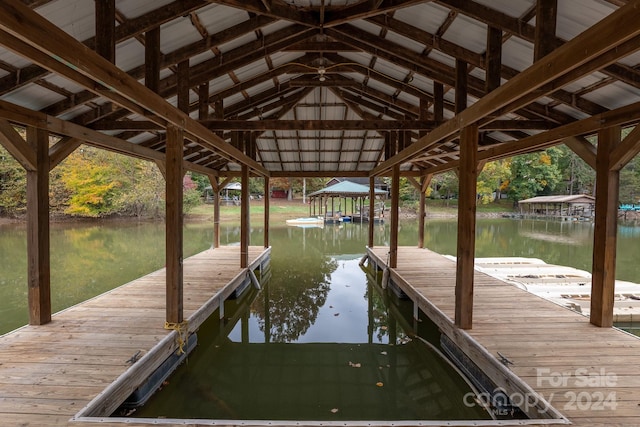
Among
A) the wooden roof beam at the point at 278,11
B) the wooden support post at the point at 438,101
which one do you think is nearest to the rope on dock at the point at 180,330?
the wooden roof beam at the point at 278,11

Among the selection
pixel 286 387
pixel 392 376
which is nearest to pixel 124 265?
pixel 286 387

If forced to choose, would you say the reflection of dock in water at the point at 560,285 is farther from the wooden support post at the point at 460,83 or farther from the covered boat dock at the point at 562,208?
the covered boat dock at the point at 562,208

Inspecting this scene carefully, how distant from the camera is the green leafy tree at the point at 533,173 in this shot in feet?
108

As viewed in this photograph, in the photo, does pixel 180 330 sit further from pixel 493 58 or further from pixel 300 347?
pixel 493 58

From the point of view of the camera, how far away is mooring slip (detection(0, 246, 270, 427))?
8.36 ft

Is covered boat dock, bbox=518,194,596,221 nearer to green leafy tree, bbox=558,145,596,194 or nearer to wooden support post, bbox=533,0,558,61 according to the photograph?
green leafy tree, bbox=558,145,596,194

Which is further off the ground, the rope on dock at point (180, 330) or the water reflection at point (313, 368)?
the rope on dock at point (180, 330)

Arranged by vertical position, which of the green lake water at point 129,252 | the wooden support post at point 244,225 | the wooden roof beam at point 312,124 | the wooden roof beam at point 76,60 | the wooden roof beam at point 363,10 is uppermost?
the wooden roof beam at point 363,10

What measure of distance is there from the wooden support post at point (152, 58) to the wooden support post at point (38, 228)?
146cm

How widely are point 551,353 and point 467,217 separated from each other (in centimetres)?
155

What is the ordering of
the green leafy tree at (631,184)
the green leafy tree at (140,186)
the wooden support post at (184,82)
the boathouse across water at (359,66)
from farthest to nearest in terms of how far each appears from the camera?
1. the green leafy tree at (631,184)
2. the green leafy tree at (140,186)
3. the wooden support post at (184,82)
4. the boathouse across water at (359,66)

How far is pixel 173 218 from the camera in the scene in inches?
156

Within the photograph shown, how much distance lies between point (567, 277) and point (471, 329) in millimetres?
5194

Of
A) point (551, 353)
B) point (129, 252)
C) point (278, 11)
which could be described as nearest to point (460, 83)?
point (278, 11)
